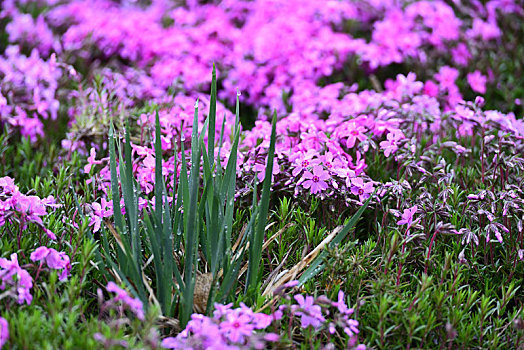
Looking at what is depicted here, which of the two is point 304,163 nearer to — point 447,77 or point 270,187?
point 270,187

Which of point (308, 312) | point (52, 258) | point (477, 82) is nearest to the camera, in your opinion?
point (308, 312)

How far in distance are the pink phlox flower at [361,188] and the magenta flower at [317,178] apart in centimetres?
13

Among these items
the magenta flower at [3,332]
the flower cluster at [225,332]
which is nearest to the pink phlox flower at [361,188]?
the flower cluster at [225,332]

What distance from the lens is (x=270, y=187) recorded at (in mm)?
2285

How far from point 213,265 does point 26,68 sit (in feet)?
8.89

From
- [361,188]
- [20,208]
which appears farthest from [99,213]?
[361,188]

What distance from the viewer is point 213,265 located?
7.18ft

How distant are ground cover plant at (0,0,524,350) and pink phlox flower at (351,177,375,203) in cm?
1

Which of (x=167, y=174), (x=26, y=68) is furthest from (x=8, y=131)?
(x=167, y=174)

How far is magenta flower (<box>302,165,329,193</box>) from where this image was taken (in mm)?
2570

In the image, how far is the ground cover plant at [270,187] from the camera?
2105 mm

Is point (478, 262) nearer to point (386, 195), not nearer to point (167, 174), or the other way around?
point (386, 195)

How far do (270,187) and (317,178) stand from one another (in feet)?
1.20

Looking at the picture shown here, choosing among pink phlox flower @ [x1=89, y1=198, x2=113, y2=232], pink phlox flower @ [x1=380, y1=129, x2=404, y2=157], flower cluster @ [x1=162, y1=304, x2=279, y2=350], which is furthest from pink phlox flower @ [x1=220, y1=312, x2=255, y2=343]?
pink phlox flower @ [x1=380, y1=129, x2=404, y2=157]
